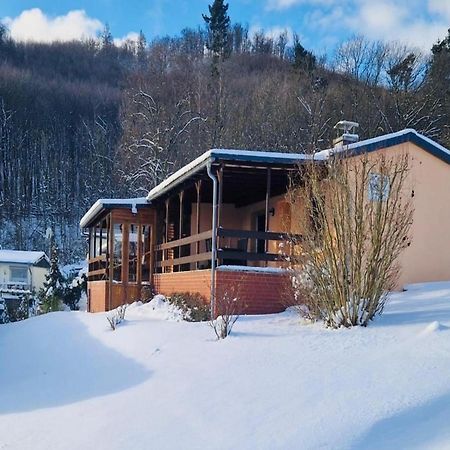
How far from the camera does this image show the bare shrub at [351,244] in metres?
7.91

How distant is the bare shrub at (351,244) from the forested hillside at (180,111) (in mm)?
14614

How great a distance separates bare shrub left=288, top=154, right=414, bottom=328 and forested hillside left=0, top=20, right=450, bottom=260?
1461 centimetres

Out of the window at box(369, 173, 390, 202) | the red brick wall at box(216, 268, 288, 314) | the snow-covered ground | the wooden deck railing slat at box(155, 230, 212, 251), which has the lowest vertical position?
the snow-covered ground

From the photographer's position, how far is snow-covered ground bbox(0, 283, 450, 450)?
4.77m

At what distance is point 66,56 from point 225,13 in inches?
843

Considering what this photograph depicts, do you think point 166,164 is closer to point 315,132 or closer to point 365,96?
point 315,132

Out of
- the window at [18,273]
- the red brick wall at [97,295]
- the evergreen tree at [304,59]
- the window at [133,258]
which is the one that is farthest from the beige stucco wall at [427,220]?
the window at [18,273]

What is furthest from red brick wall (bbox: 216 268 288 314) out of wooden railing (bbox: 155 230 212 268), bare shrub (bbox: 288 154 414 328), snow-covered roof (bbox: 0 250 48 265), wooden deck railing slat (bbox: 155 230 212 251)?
snow-covered roof (bbox: 0 250 48 265)

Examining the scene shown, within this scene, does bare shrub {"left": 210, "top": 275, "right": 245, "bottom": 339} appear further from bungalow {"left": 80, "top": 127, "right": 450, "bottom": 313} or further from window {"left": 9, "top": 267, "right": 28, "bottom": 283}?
window {"left": 9, "top": 267, "right": 28, "bottom": 283}

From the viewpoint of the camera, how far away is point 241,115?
33438 mm

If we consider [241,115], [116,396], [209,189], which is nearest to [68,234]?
[241,115]

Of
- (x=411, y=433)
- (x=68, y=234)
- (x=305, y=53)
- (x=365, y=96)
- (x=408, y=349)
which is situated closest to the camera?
(x=411, y=433)

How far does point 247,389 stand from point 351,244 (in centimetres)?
311

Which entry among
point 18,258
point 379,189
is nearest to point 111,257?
point 379,189
